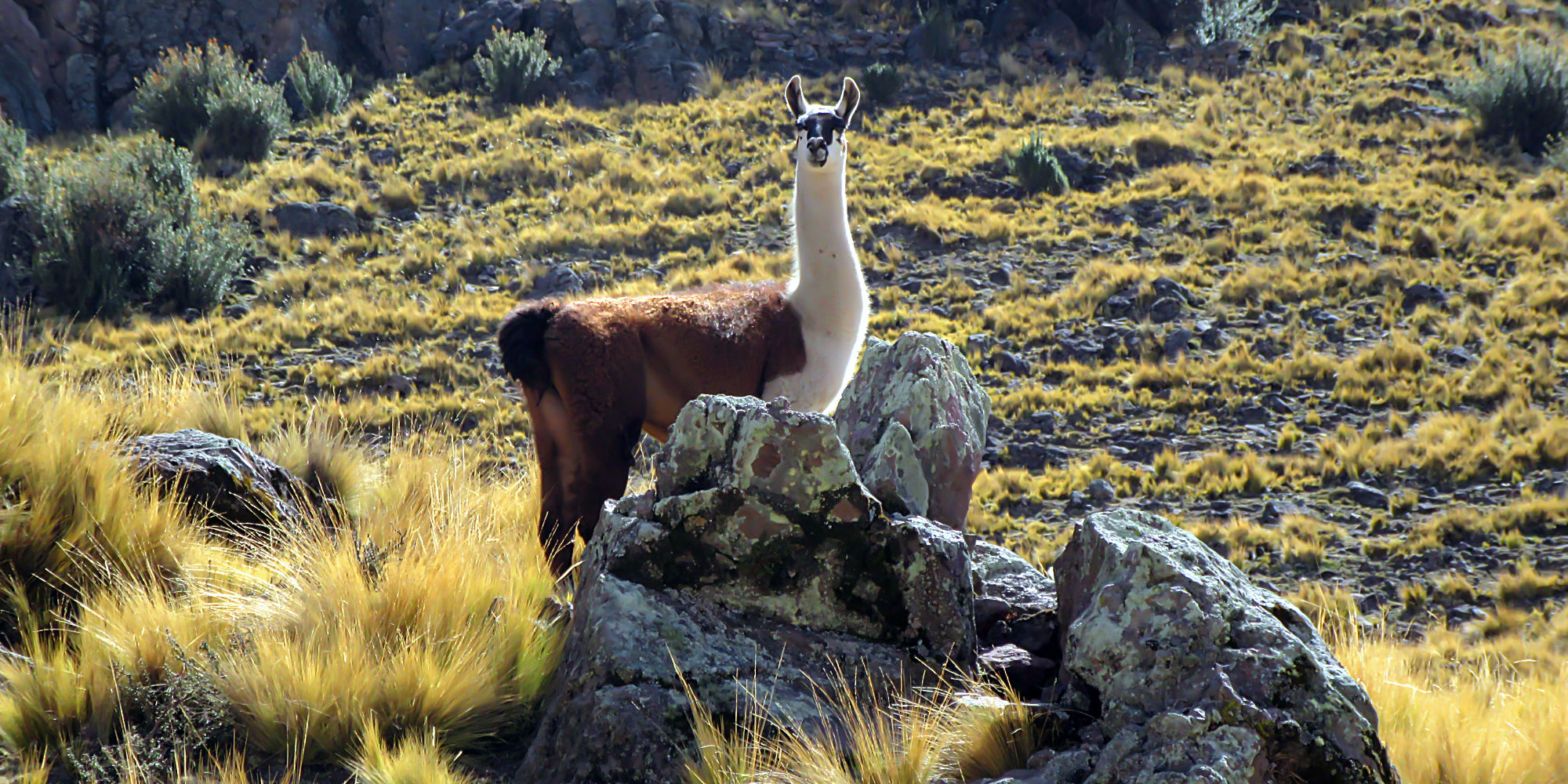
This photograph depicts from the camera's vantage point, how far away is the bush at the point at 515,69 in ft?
68.7

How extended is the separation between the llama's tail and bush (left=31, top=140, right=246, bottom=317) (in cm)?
1039

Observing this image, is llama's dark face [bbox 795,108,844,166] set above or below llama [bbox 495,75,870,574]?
above

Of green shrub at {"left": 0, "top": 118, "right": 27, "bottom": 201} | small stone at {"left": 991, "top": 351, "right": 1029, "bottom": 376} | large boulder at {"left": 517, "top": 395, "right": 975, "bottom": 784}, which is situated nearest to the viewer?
large boulder at {"left": 517, "top": 395, "right": 975, "bottom": 784}

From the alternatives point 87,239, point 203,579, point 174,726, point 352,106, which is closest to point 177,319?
point 87,239

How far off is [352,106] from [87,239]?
8005 millimetres

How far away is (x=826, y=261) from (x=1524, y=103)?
17.4 metres

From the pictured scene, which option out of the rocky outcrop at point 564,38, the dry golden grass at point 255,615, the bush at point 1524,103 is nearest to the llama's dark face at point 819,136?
the dry golden grass at point 255,615

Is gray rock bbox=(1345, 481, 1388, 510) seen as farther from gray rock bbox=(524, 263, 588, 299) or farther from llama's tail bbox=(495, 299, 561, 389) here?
gray rock bbox=(524, 263, 588, 299)

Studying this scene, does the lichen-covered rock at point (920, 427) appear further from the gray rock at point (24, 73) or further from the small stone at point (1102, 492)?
the gray rock at point (24, 73)

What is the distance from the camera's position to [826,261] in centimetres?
538

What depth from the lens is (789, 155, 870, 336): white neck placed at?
5.26m

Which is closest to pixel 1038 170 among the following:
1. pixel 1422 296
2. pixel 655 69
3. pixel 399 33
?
pixel 1422 296

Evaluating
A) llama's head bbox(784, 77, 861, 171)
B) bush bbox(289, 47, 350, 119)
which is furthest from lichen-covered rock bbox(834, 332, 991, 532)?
bush bbox(289, 47, 350, 119)

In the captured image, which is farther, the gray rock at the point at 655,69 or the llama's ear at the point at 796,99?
the gray rock at the point at 655,69
